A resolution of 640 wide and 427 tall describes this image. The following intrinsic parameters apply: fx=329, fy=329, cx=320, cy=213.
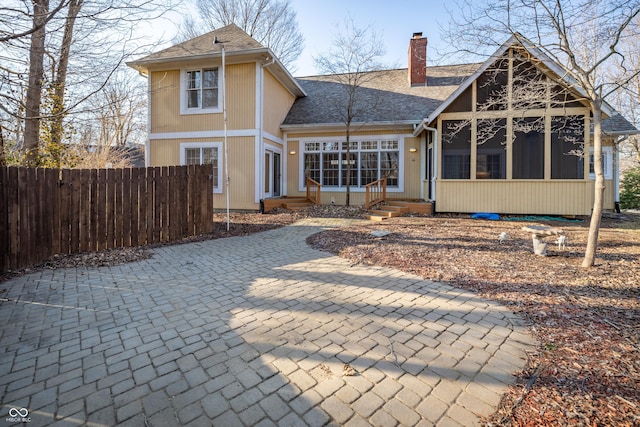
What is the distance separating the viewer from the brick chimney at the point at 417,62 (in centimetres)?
1598

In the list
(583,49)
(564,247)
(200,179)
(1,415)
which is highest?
(583,49)

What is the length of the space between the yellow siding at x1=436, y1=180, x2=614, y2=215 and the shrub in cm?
837

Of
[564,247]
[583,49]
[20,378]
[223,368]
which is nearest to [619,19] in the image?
[583,49]

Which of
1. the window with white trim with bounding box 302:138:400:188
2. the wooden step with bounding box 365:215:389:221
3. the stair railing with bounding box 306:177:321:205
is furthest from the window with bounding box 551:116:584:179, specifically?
the stair railing with bounding box 306:177:321:205

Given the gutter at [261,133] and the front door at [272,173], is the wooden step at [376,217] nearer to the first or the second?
the gutter at [261,133]

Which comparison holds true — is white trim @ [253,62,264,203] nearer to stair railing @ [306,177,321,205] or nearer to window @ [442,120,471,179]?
stair railing @ [306,177,321,205]

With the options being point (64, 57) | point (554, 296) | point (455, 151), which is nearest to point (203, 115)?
point (64, 57)

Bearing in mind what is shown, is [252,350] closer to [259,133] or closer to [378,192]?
[259,133]

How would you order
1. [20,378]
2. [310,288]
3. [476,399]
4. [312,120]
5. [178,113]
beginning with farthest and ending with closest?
[312,120] < [178,113] < [310,288] < [20,378] < [476,399]

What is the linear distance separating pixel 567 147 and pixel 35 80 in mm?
14251

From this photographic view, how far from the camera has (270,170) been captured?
14.0 m

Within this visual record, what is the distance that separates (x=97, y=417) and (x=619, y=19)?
29.9ft

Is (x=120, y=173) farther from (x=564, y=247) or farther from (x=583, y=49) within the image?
(x=583, y=49)

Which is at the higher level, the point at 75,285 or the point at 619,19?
the point at 619,19
